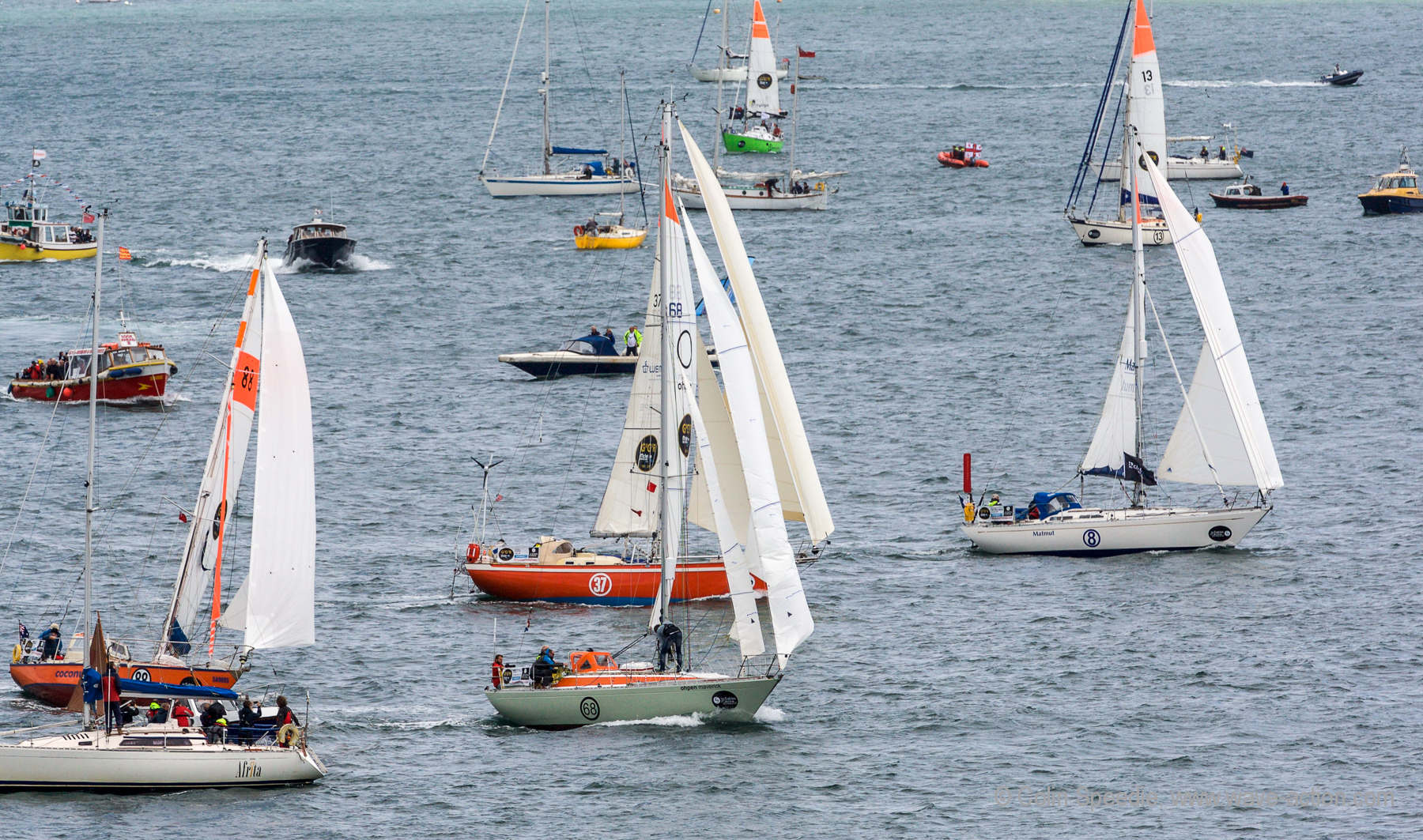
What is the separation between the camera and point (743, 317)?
67.5 meters

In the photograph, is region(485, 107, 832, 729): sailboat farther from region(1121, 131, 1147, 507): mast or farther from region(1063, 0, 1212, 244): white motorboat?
region(1063, 0, 1212, 244): white motorboat

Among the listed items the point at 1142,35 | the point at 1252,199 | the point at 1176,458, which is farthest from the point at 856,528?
the point at 1252,199

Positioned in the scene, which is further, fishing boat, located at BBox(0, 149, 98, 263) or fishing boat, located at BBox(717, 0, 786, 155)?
fishing boat, located at BBox(717, 0, 786, 155)

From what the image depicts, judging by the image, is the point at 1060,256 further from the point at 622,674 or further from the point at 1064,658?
the point at 622,674

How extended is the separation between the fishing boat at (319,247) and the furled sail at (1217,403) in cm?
6992

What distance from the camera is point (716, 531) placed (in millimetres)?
61250

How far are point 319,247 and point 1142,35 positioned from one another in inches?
2159

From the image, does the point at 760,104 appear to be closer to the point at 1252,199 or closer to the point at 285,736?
the point at 1252,199

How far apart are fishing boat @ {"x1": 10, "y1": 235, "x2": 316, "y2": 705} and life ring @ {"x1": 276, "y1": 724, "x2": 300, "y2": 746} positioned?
3.66m

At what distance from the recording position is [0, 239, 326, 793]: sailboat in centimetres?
5419

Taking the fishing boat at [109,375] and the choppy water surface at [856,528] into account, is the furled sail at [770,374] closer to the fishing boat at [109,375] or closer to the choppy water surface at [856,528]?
the choppy water surface at [856,528]

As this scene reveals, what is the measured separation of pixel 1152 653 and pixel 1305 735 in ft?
25.7

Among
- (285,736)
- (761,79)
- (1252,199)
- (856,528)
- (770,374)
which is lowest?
(285,736)

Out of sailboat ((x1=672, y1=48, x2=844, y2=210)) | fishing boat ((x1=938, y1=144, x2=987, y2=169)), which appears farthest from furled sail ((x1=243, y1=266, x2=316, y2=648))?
fishing boat ((x1=938, y1=144, x2=987, y2=169))
